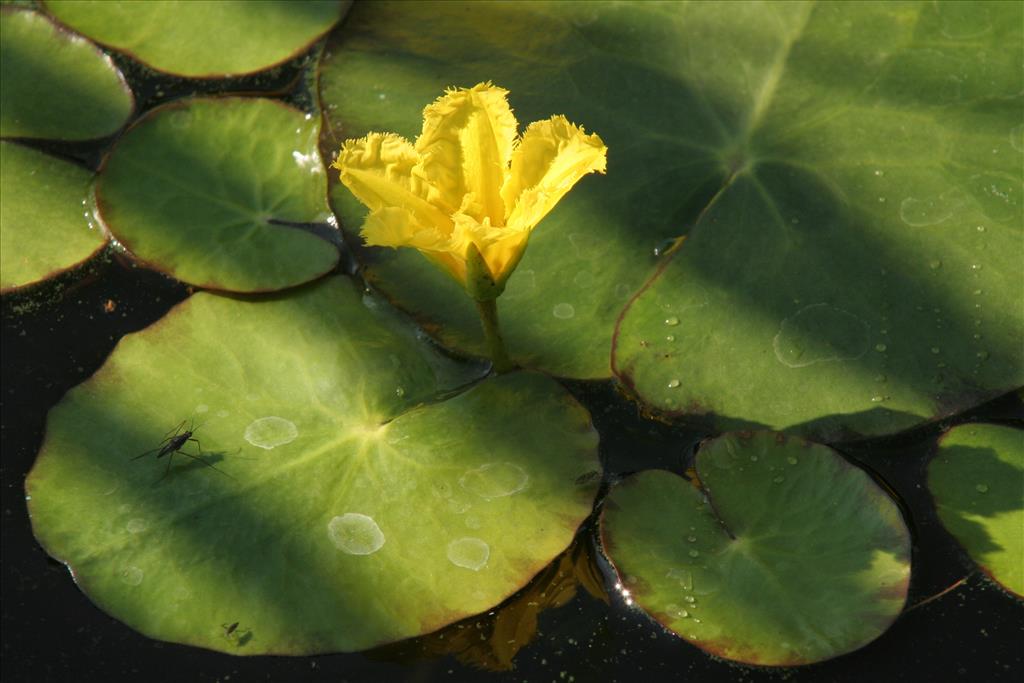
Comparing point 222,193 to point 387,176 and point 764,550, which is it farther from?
point 764,550

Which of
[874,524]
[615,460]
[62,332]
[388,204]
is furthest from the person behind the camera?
[62,332]

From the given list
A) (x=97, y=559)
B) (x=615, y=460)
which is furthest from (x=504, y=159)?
(x=97, y=559)

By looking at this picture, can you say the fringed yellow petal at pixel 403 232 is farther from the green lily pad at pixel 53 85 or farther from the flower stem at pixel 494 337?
the green lily pad at pixel 53 85

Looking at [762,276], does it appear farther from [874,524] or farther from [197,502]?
[197,502]

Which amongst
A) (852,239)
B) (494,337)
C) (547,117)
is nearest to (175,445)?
(494,337)

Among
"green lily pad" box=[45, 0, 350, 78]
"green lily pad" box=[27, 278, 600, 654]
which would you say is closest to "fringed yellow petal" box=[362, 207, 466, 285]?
"green lily pad" box=[27, 278, 600, 654]

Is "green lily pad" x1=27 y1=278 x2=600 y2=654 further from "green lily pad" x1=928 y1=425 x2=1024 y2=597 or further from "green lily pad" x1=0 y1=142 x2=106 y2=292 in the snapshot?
"green lily pad" x1=928 y1=425 x2=1024 y2=597
